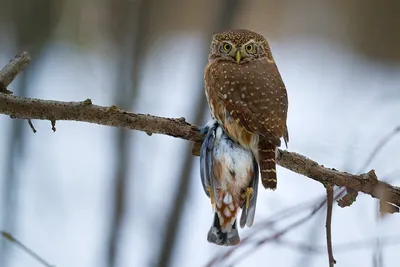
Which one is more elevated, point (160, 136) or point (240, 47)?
point (240, 47)

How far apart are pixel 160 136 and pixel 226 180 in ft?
7.31

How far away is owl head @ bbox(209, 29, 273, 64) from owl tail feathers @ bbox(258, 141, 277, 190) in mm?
517

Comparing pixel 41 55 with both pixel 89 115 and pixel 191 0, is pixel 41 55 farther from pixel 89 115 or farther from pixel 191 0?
pixel 89 115

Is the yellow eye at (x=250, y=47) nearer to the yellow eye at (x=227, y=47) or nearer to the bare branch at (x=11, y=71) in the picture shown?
the yellow eye at (x=227, y=47)

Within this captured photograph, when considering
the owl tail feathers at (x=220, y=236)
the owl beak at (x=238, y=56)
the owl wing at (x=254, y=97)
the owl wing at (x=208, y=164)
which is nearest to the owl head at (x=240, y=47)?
the owl beak at (x=238, y=56)

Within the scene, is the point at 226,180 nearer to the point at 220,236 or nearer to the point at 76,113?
the point at 220,236

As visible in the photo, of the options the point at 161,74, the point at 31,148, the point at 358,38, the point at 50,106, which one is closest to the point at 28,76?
the point at 31,148

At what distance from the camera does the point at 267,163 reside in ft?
6.30

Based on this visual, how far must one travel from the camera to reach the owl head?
8.04ft

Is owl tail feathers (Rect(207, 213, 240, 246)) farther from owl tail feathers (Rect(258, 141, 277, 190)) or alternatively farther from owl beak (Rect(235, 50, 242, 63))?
owl beak (Rect(235, 50, 242, 63))

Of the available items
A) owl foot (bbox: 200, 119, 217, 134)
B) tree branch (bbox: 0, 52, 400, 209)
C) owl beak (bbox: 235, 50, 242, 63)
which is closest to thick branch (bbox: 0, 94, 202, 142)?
tree branch (bbox: 0, 52, 400, 209)

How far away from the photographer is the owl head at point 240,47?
2449mm

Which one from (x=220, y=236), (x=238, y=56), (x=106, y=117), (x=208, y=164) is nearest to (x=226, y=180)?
(x=208, y=164)

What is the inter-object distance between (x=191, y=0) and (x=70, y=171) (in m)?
1.97
